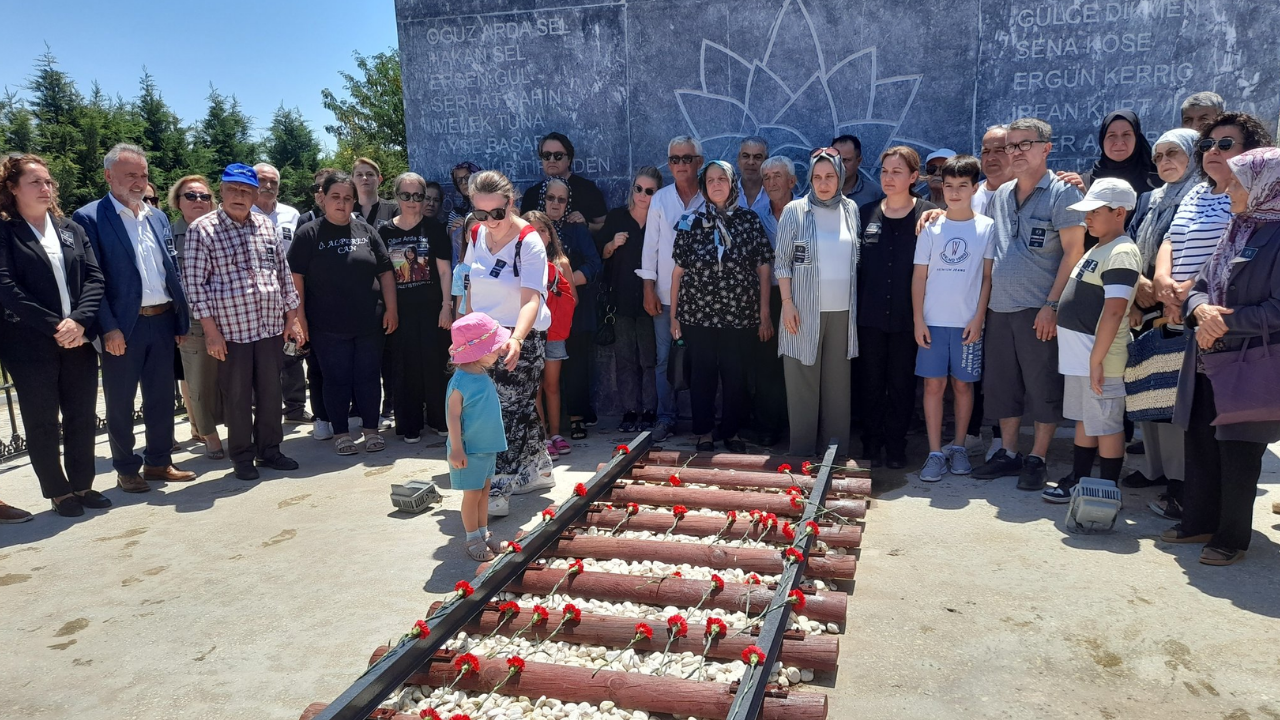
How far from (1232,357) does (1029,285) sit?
133 cm

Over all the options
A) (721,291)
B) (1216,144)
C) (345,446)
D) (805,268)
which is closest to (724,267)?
(721,291)

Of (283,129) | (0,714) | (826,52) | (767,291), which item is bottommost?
(0,714)

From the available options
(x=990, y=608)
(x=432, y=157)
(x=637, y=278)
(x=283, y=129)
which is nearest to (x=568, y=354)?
(x=637, y=278)

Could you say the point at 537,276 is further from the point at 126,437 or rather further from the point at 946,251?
the point at 126,437

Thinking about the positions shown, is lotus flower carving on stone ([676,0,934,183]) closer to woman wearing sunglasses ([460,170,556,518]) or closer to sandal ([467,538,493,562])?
woman wearing sunglasses ([460,170,556,518])

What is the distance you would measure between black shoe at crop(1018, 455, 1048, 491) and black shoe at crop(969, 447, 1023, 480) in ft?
0.63

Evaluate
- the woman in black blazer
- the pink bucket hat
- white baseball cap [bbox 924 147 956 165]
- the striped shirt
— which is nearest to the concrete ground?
the woman in black blazer

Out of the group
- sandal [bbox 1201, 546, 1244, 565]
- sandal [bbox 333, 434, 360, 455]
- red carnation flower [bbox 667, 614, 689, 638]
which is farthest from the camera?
sandal [bbox 333, 434, 360, 455]

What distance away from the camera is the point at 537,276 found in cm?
489

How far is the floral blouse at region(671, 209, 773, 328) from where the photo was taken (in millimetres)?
5879

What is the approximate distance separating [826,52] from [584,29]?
7.13ft

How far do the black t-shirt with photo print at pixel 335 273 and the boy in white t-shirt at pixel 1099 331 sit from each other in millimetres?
4802

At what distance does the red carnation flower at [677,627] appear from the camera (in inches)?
130

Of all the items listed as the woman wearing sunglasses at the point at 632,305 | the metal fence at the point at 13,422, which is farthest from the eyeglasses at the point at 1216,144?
the metal fence at the point at 13,422
